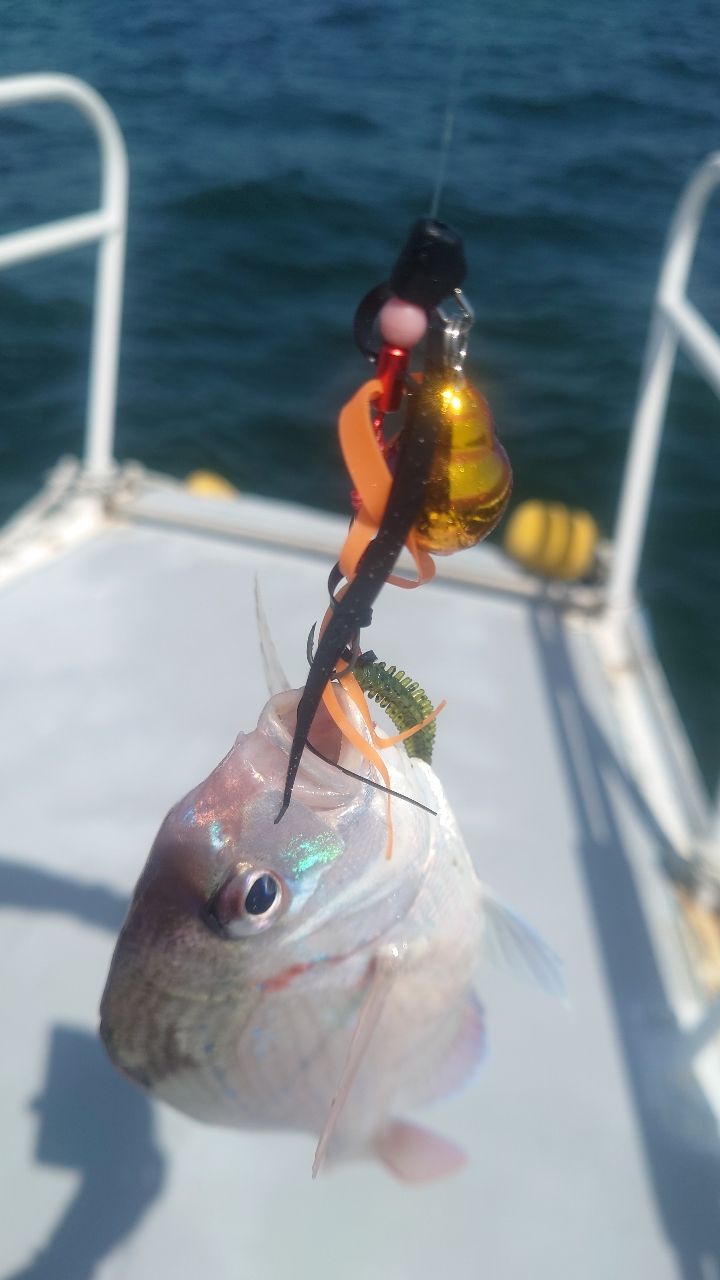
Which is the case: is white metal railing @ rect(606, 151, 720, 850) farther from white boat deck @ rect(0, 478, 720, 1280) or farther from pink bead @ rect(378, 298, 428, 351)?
pink bead @ rect(378, 298, 428, 351)

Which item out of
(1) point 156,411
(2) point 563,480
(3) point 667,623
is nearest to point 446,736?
(3) point 667,623

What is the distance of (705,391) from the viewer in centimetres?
613

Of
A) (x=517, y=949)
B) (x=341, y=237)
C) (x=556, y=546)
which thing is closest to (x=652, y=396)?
(x=556, y=546)

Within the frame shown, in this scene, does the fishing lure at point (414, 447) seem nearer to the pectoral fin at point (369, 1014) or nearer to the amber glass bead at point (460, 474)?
the amber glass bead at point (460, 474)

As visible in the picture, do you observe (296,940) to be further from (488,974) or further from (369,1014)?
(488,974)

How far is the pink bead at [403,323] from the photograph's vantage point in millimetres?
626

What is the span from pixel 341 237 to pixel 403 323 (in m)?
7.14

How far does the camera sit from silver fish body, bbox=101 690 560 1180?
859mm

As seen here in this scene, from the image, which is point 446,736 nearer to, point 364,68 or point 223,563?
point 223,563

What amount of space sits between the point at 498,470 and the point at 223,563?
2273 mm

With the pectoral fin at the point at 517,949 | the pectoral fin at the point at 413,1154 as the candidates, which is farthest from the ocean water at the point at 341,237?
the pectoral fin at the point at 517,949

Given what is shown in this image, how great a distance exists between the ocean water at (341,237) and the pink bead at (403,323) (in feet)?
12.7

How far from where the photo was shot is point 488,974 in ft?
6.28

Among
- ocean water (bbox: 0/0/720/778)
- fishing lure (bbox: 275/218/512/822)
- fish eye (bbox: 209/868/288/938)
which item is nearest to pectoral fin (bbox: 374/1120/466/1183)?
fish eye (bbox: 209/868/288/938)
